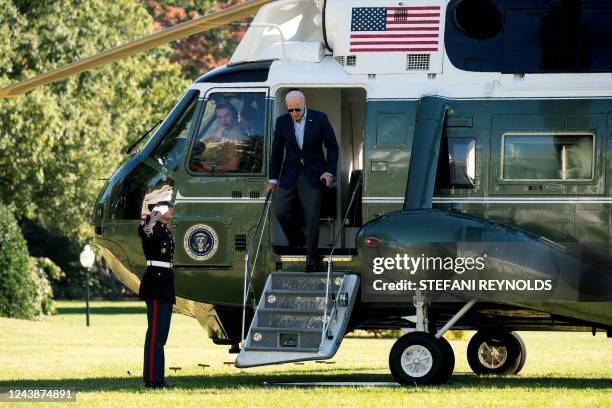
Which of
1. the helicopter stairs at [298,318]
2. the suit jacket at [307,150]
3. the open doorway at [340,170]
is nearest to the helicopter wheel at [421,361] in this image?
the helicopter stairs at [298,318]

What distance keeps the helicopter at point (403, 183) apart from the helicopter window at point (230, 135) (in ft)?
0.07

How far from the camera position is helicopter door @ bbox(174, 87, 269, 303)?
14.1m

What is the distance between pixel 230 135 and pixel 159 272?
1.98 meters

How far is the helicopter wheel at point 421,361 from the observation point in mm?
13016

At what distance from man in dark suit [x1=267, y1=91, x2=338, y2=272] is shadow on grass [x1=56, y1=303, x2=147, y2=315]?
2856 centimetres

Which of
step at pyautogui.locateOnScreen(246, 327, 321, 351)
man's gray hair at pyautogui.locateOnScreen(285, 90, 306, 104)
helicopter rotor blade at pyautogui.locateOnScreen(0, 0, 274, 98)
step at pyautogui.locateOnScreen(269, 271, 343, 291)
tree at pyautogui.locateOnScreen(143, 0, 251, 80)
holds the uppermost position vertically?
tree at pyautogui.locateOnScreen(143, 0, 251, 80)

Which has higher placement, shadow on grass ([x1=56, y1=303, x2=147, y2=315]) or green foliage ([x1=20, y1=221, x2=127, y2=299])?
green foliage ([x1=20, y1=221, x2=127, y2=299])

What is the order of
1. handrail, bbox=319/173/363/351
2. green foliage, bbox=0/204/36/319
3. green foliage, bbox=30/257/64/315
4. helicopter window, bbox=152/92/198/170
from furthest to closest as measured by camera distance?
1. green foliage, bbox=30/257/64/315
2. green foliage, bbox=0/204/36/319
3. helicopter window, bbox=152/92/198/170
4. handrail, bbox=319/173/363/351

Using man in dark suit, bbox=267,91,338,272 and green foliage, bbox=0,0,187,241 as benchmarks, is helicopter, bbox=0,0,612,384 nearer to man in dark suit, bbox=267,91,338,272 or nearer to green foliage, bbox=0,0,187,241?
man in dark suit, bbox=267,91,338,272

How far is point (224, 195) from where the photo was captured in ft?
46.5

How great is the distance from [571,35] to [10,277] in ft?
57.7

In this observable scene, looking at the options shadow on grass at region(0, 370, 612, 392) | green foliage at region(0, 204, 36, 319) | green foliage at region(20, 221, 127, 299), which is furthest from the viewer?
green foliage at region(20, 221, 127, 299)

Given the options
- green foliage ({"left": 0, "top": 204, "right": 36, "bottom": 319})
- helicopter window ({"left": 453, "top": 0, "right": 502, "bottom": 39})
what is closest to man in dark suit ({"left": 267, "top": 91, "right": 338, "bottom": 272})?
helicopter window ({"left": 453, "top": 0, "right": 502, "bottom": 39})

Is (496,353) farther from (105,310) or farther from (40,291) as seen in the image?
(105,310)
